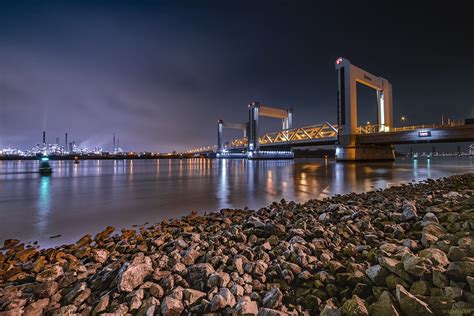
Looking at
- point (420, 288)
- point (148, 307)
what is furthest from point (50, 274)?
point (420, 288)

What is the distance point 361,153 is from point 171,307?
52325 mm

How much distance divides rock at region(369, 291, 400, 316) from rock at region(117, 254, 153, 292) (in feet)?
7.10

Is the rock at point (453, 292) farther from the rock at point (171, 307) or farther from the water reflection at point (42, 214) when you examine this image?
the water reflection at point (42, 214)

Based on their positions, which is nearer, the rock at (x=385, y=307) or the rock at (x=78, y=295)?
the rock at (x=385, y=307)

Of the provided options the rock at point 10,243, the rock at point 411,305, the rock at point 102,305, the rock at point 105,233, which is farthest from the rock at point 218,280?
the rock at point 10,243

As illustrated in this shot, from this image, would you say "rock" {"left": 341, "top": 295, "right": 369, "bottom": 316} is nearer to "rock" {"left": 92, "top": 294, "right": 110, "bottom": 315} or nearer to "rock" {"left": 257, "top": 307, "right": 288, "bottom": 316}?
"rock" {"left": 257, "top": 307, "right": 288, "bottom": 316}

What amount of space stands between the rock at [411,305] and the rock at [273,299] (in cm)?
95

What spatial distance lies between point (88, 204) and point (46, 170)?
22.1 meters

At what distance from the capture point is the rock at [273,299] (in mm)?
2152

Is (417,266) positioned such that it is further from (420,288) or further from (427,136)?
(427,136)

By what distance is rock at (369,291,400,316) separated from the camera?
1.77 metres

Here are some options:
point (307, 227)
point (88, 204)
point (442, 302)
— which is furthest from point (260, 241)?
point (88, 204)

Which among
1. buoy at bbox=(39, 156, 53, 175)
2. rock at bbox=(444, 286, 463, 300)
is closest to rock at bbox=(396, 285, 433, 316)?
rock at bbox=(444, 286, 463, 300)

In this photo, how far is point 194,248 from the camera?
3348mm
